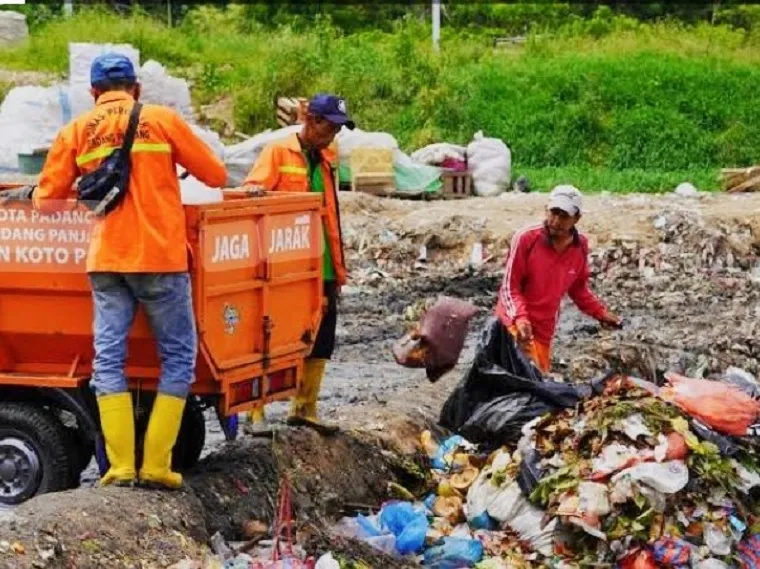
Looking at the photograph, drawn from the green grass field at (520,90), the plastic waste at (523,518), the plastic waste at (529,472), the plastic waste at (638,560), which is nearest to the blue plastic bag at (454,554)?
the plastic waste at (523,518)

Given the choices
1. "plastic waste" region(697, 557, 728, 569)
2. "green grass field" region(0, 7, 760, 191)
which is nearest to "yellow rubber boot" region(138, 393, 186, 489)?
"plastic waste" region(697, 557, 728, 569)

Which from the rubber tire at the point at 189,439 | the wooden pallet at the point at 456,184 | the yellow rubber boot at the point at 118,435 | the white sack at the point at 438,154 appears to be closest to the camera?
the yellow rubber boot at the point at 118,435

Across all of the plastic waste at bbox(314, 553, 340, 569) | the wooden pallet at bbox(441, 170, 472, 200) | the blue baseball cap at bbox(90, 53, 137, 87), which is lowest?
the wooden pallet at bbox(441, 170, 472, 200)

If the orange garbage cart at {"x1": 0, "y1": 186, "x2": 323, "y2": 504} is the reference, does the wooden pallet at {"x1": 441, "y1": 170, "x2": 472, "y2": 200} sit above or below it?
below

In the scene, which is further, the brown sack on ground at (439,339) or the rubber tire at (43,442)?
the brown sack on ground at (439,339)

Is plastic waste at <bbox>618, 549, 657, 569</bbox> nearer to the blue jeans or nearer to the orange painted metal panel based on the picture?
the orange painted metal panel

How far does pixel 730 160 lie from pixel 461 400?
20.0 metres

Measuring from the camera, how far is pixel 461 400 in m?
8.58

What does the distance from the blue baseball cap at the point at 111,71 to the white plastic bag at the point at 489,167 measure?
1634cm

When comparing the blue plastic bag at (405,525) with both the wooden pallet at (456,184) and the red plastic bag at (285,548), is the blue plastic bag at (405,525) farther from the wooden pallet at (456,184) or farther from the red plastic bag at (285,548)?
the wooden pallet at (456,184)

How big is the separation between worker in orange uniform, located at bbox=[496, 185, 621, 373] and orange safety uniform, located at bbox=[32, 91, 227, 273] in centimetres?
228

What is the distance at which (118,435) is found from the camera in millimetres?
7066

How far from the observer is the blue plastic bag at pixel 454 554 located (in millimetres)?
7430

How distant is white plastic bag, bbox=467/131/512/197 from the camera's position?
2348 cm
